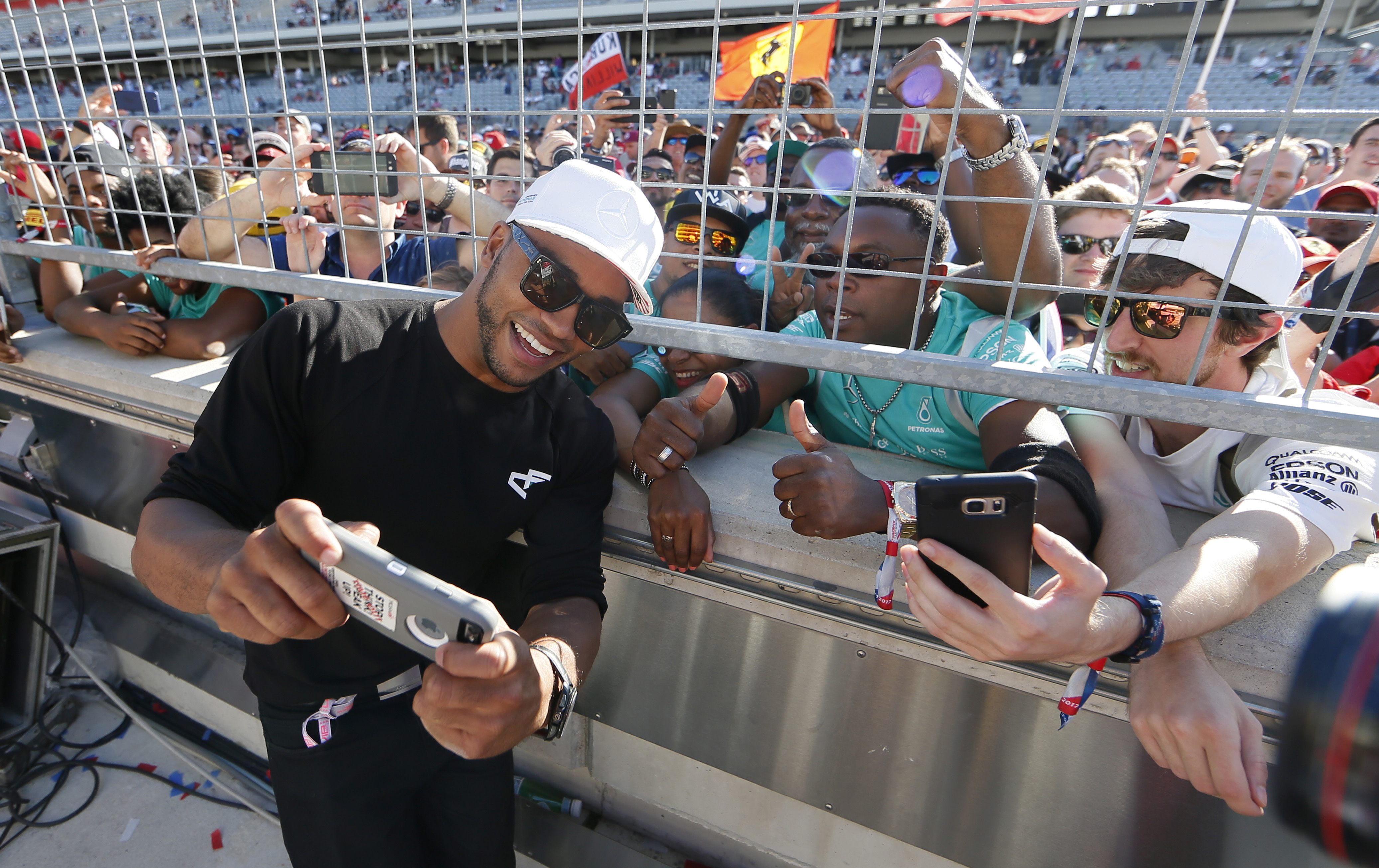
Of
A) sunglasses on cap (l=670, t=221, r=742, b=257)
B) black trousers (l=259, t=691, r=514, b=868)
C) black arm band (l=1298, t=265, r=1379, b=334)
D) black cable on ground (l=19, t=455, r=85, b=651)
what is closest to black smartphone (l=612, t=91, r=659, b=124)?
sunglasses on cap (l=670, t=221, r=742, b=257)

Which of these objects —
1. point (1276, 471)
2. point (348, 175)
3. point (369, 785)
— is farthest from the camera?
point (348, 175)

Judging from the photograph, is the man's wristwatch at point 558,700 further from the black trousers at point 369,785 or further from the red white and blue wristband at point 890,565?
the red white and blue wristband at point 890,565

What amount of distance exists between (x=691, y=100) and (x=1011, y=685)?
21150mm

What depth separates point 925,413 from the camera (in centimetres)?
189

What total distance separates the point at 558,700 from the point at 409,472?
0.61 m

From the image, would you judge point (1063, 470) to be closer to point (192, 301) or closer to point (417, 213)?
point (192, 301)

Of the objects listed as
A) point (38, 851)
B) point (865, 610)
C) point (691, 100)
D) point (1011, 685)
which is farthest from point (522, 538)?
point (691, 100)

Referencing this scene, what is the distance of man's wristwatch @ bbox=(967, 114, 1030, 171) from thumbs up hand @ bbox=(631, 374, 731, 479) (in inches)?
29.9

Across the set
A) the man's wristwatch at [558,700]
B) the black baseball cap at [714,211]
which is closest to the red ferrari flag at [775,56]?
the black baseball cap at [714,211]

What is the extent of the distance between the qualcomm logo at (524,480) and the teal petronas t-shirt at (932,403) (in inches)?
34.1

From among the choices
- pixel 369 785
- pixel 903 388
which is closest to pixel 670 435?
pixel 903 388

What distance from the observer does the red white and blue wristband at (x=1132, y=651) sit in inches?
41.6

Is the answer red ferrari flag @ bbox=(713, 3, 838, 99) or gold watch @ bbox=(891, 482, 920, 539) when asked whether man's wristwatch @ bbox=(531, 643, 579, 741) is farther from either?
red ferrari flag @ bbox=(713, 3, 838, 99)

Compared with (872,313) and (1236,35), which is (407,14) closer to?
(872,313)
